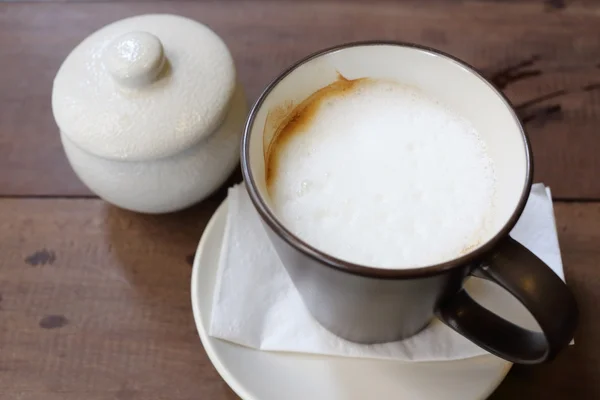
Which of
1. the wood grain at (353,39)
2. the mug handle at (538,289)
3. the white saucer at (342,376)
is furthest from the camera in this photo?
the wood grain at (353,39)

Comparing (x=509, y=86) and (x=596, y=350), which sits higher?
(x=509, y=86)

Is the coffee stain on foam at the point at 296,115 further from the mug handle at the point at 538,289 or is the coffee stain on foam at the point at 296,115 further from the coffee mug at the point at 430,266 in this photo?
the mug handle at the point at 538,289

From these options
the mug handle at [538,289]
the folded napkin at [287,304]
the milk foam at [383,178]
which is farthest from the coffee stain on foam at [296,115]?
the mug handle at [538,289]

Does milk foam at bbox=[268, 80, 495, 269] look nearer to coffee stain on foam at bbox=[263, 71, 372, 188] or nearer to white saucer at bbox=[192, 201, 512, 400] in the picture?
coffee stain on foam at bbox=[263, 71, 372, 188]

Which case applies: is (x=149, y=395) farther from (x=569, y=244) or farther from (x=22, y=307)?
(x=569, y=244)

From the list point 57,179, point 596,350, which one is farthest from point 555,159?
point 57,179

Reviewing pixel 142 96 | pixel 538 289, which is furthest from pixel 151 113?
pixel 538 289

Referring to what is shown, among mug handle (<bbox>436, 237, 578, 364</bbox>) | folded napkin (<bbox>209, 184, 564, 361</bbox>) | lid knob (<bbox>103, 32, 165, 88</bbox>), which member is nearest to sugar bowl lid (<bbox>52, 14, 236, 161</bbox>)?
lid knob (<bbox>103, 32, 165, 88</bbox>)
